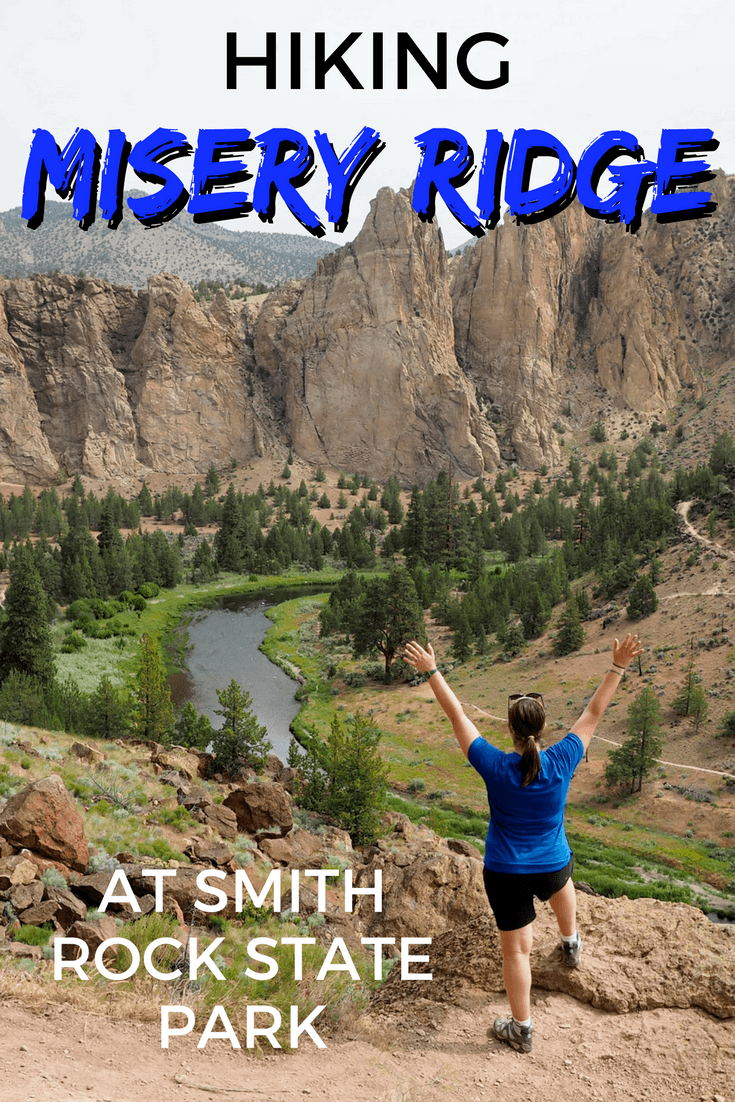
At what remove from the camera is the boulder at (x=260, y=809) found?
18016mm

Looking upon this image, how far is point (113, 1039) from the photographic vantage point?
19.1ft

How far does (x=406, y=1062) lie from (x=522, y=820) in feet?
7.67

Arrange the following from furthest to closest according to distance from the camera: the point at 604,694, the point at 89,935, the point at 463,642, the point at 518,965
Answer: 1. the point at 463,642
2. the point at 89,935
3. the point at 604,694
4. the point at 518,965

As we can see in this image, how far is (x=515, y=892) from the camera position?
538 centimetres

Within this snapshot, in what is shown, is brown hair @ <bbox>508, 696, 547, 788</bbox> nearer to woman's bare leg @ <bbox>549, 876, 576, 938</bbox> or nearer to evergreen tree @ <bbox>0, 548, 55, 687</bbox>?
woman's bare leg @ <bbox>549, 876, 576, 938</bbox>

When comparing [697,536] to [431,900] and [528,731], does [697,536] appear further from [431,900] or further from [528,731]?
[528,731]

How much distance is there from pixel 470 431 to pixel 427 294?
28.7 m

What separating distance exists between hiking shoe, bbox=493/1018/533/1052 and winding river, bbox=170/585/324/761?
34087mm

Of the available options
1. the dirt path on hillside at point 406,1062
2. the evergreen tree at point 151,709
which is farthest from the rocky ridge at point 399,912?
the evergreen tree at point 151,709

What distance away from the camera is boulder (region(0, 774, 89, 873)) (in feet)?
35.8

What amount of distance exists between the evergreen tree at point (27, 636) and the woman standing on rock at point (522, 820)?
4060 centimetres

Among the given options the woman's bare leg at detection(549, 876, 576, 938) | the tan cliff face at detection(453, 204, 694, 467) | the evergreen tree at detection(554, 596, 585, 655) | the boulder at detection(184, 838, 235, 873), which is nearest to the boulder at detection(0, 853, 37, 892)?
the boulder at detection(184, 838, 235, 873)

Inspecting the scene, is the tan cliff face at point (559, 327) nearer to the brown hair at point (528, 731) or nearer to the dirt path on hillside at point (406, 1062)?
the dirt path on hillside at point (406, 1062)

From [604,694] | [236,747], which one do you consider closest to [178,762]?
[236,747]
